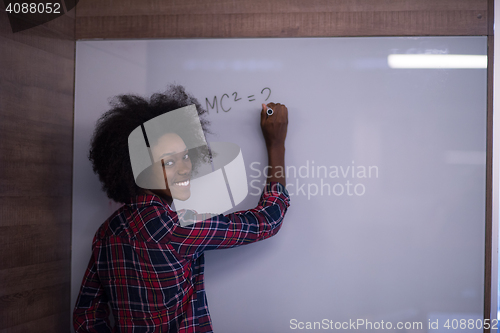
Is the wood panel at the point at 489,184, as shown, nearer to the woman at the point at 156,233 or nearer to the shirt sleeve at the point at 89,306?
the woman at the point at 156,233

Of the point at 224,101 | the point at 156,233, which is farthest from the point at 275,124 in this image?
the point at 156,233

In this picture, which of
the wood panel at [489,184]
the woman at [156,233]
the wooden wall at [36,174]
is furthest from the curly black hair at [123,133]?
the wood panel at [489,184]

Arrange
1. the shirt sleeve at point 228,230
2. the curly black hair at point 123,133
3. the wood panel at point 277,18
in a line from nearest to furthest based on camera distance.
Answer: the shirt sleeve at point 228,230 → the curly black hair at point 123,133 → the wood panel at point 277,18

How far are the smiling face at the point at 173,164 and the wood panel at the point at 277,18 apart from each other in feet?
1.18

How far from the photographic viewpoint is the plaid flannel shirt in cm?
83

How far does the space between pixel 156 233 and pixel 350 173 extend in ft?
1.87

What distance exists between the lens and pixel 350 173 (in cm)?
106

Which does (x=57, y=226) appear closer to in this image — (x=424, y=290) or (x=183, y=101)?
(x=183, y=101)

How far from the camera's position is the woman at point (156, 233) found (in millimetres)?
840

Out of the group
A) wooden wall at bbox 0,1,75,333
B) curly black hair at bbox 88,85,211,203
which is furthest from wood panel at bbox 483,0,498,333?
wooden wall at bbox 0,1,75,333

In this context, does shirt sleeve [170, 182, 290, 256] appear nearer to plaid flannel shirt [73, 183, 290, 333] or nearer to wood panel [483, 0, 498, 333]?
plaid flannel shirt [73, 183, 290, 333]

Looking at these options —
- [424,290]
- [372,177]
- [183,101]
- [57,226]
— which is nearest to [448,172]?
[372,177]

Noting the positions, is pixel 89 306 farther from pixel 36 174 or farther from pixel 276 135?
pixel 276 135

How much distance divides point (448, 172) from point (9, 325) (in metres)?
1.23
